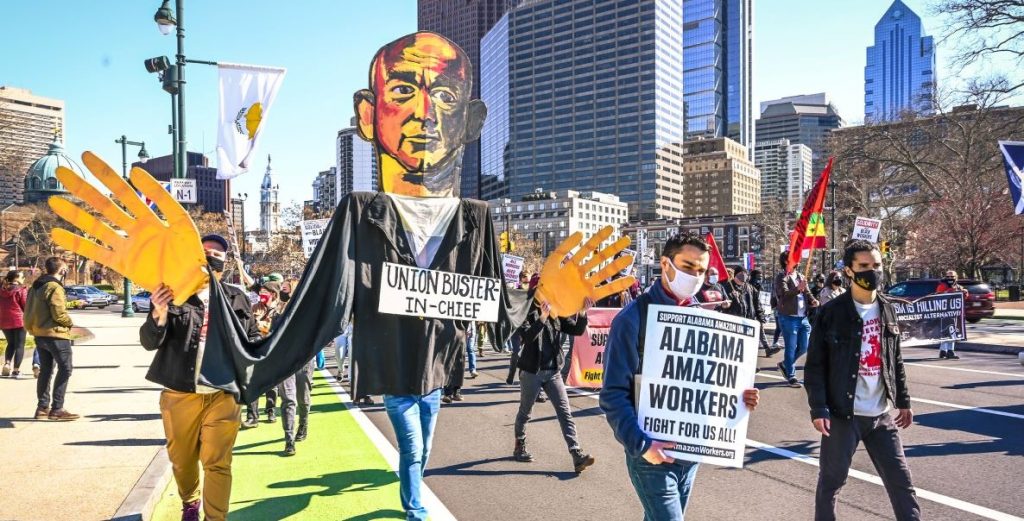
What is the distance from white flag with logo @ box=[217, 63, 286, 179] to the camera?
883 cm

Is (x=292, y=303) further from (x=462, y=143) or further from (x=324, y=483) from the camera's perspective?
(x=324, y=483)

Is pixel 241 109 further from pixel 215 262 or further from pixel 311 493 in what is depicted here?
pixel 311 493

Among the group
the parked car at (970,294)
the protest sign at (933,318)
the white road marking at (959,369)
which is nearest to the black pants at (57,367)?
the protest sign at (933,318)

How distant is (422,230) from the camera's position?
4.40m

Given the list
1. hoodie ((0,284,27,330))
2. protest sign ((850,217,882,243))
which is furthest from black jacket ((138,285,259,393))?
protest sign ((850,217,882,243))

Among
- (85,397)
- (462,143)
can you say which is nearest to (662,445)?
(462,143)

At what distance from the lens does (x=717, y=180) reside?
176500mm

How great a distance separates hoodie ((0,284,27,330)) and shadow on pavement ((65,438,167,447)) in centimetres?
533

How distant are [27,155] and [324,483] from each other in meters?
25.1

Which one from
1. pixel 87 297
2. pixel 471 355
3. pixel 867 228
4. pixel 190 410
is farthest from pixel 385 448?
pixel 87 297

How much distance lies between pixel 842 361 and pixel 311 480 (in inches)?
177

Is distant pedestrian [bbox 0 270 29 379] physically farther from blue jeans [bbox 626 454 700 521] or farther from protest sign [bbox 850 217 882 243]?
protest sign [bbox 850 217 882 243]

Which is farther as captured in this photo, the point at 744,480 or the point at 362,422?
the point at 362,422

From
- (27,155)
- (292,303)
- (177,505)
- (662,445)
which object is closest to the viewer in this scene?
(662,445)
